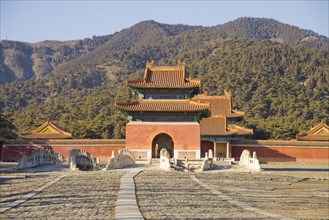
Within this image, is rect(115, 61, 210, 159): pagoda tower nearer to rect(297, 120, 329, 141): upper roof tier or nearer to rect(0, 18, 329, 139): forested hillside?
rect(297, 120, 329, 141): upper roof tier

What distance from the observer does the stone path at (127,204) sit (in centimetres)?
1231

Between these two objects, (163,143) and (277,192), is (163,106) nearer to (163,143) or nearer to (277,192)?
(163,143)

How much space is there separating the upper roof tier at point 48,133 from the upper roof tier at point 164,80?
42.9 feet

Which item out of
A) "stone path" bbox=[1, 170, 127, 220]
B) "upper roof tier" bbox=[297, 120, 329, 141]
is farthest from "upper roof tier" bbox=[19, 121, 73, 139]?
"stone path" bbox=[1, 170, 127, 220]

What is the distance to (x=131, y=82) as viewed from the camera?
3878 cm

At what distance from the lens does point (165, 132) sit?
125 ft

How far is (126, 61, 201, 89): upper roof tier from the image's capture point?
38344mm

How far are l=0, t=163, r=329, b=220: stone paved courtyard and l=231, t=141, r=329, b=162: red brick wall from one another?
18.1 metres

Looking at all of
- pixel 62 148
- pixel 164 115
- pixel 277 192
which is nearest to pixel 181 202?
pixel 277 192

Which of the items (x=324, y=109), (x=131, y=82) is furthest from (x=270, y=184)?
(x=324, y=109)

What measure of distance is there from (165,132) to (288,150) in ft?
42.5

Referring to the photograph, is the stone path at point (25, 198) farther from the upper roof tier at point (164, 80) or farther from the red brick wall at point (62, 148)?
the red brick wall at point (62, 148)

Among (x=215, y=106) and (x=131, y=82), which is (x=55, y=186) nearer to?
(x=131, y=82)

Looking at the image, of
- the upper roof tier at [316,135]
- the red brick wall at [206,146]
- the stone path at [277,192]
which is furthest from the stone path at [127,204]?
the upper roof tier at [316,135]
